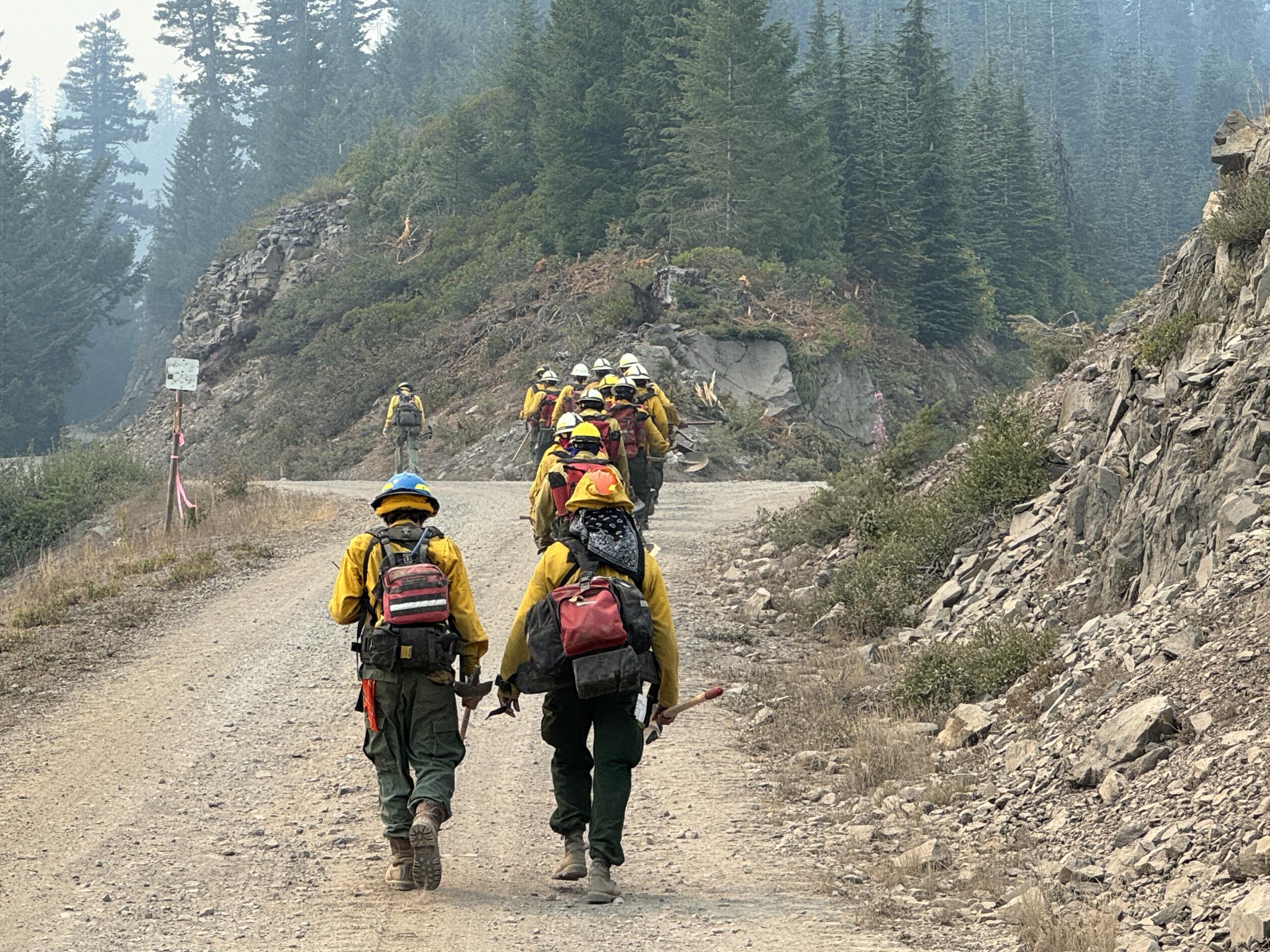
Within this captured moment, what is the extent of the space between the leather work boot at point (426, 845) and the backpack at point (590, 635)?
2.27 feet

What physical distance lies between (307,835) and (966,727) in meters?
3.85

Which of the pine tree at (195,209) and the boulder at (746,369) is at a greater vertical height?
the pine tree at (195,209)

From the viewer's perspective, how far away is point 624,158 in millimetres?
43969

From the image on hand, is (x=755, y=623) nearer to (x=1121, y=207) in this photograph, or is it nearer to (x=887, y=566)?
(x=887, y=566)

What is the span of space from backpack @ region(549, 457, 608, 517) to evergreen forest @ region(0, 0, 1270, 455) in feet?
29.7

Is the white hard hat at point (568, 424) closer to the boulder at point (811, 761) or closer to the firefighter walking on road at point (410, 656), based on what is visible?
the boulder at point (811, 761)

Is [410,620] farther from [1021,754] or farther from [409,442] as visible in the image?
[409,442]

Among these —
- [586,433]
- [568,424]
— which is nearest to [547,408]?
[568,424]

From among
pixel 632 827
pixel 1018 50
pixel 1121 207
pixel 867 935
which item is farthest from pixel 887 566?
pixel 1018 50

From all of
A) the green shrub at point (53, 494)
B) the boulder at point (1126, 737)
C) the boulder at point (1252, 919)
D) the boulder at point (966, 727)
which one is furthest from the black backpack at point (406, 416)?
the boulder at point (1252, 919)

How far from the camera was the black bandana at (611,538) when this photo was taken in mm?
6297

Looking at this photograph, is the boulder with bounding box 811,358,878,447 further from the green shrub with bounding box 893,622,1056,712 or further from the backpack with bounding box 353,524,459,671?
the backpack with bounding box 353,524,459,671

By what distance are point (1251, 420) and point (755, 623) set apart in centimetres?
539

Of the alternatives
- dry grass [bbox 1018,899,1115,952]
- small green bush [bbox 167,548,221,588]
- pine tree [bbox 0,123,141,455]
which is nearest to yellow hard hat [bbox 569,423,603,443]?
dry grass [bbox 1018,899,1115,952]
